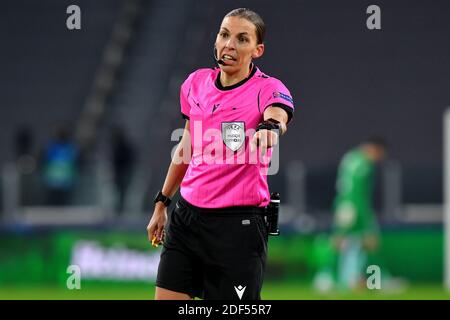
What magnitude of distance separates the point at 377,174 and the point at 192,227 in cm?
1089

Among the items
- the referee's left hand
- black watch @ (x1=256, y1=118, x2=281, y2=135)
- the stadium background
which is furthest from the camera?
the stadium background

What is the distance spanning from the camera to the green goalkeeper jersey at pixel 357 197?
13492 mm

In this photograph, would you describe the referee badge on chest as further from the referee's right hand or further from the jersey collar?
the referee's right hand

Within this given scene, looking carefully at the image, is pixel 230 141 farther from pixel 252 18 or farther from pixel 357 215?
pixel 357 215

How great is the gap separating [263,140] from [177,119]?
37.1 feet

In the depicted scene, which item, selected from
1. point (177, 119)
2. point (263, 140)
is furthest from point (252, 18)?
point (177, 119)

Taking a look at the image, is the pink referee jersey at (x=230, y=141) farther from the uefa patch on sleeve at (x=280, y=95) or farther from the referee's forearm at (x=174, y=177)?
the referee's forearm at (x=174, y=177)

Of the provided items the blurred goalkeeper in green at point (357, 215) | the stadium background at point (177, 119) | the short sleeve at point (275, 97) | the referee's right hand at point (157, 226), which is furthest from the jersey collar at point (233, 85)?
the blurred goalkeeper in green at point (357, 215)

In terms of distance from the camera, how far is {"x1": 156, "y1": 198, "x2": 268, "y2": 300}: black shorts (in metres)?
5.39

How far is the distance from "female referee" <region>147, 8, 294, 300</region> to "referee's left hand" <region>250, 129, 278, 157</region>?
0.27 meters

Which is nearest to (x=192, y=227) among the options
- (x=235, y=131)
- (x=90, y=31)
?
(x=235, y=131)

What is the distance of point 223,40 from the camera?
210 inches

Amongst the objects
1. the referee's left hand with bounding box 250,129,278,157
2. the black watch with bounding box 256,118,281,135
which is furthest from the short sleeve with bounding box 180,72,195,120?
the referee's left hand with bounding box 250,129,278,157

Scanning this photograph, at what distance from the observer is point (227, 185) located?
5.39m
